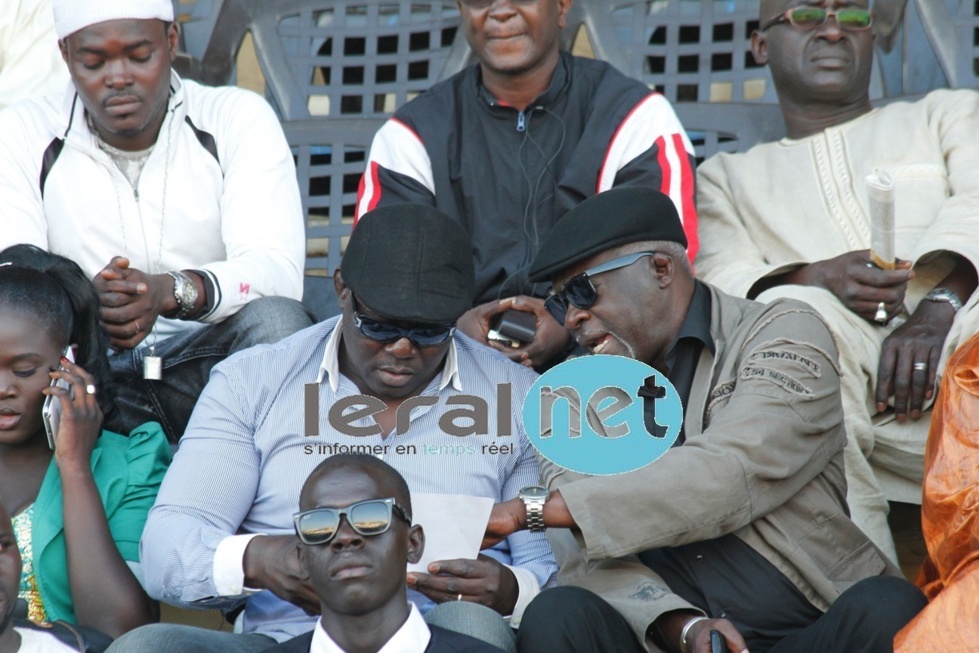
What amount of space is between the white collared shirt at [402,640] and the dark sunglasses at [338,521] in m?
0.18

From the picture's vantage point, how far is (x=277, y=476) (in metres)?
3.55

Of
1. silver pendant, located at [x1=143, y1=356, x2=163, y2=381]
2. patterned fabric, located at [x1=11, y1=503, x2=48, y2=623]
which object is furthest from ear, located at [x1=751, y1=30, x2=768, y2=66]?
patterned fabric, located at [x1=11, y1=503, x2=48, y2=623]

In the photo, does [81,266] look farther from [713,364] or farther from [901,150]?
[901,150]

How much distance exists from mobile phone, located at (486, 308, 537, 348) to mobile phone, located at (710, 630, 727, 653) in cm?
115

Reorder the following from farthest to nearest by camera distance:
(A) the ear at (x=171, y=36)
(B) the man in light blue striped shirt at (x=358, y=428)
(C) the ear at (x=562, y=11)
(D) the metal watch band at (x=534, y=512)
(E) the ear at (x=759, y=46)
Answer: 1. (E) the ear at (x=759, y=46)
2. (C) the ear at (x=562, y=11)
3. (A) the ear at (x=171, y=36)
4. (B) the man in light blue striped shirt at (x=358, y=428)
5. (D) the metal watch band at (x=534, y=512)

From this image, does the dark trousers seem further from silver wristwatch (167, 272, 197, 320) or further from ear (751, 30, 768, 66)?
ear (751, 30, 768, 66)

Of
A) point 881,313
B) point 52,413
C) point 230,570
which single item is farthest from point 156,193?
point 881,313

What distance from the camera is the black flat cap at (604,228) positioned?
3.49 meters

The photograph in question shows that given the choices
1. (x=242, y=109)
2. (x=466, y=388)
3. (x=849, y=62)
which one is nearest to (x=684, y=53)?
(x=849, y=62)

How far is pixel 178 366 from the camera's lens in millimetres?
4176

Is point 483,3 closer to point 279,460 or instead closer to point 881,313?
point 881,313

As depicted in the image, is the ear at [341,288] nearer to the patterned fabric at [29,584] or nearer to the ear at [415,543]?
the ear at [415,543]

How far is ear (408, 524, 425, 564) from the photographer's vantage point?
312 centimetres

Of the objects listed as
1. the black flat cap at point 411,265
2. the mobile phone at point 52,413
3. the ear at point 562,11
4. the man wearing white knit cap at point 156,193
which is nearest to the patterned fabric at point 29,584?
the mobile phone at point 52,413
